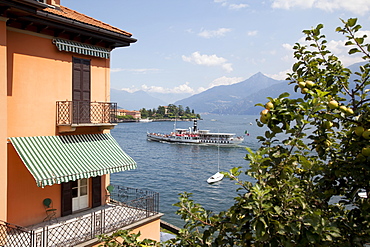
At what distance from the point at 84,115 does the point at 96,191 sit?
3.21 metres

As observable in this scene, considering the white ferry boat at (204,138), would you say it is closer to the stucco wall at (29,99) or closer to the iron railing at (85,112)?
the iron railing at (85,112)

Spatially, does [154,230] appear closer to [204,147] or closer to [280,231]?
[280,231]

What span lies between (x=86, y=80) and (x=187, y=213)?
31.0 ft

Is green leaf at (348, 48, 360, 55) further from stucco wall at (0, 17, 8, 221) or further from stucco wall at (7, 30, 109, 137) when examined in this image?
stucco wall at (7, 30, 109, 137)

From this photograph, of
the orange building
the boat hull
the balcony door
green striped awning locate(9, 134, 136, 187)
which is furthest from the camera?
the boat hull

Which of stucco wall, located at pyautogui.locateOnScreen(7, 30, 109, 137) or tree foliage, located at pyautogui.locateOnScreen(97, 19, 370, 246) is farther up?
stucco wall, located at pyautogui.locateOnScreen(7, 30, 109, 137)

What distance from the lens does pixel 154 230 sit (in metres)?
11.8

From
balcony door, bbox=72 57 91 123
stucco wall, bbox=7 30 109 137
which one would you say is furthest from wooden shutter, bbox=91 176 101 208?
stucco wall, bbox=7 30 109 137

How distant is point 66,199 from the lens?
11.1 m

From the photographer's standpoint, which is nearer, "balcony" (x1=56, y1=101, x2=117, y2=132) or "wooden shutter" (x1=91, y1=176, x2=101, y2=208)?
"balcony" (x1=56, y1=101, x2=117, y2=132)

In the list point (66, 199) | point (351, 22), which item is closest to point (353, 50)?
point (351, 22)

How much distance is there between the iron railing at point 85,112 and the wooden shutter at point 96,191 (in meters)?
2.38

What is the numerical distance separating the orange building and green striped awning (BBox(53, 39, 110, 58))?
0.04 meters

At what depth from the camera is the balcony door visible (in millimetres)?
11070
